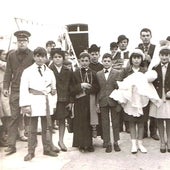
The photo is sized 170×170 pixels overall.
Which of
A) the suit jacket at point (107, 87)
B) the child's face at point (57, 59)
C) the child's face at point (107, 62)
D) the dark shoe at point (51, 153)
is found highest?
the child's face at point (57, 59)

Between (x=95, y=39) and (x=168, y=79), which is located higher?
(x=95, y=39)

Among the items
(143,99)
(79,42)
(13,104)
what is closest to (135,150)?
(143,99)

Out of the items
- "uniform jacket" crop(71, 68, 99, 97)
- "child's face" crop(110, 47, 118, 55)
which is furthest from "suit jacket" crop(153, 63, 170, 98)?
"child's face" crop(110, 47, 118, 55)

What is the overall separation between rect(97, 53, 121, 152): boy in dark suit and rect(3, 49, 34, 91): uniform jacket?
3.25 feet

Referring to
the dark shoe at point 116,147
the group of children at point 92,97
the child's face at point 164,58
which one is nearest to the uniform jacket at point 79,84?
the group of children at point 92,97

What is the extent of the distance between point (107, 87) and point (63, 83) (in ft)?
1.96

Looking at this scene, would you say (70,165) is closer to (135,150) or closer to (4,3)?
(135,150)

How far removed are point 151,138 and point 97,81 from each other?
4.22 ft

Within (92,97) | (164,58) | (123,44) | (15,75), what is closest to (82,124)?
(92,97)

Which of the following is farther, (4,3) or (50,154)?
(50,154)

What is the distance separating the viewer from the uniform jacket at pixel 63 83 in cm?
460

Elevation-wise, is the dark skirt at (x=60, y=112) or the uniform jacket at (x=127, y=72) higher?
the uniform jacket at (x=127, y=72)

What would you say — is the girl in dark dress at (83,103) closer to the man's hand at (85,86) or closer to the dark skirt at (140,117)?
the man's hand at (85,86)

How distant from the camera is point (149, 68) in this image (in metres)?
4.66
